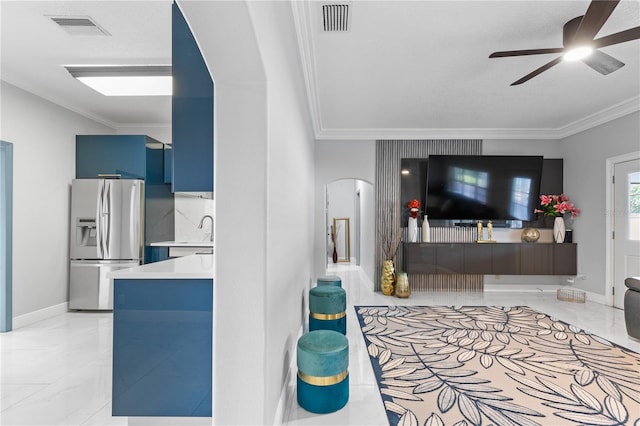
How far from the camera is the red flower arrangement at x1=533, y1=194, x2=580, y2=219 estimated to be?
16.7 feet

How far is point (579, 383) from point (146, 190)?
4.98 m

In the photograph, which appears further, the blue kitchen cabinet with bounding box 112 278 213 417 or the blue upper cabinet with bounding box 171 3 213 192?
the blue upper cabinet with bounding box 171 3 213 192

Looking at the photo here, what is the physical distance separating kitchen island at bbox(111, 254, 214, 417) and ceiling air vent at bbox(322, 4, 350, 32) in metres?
1.93

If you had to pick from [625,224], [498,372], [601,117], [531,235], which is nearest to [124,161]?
[498,372]

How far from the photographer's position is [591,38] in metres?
2.27

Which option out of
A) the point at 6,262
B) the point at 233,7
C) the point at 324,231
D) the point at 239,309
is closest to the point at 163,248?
the point at 6,262

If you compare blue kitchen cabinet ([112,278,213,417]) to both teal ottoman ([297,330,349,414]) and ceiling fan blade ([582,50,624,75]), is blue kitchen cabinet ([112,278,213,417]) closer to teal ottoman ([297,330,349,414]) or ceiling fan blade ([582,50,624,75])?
teal ottoman ([297,330,349,414])

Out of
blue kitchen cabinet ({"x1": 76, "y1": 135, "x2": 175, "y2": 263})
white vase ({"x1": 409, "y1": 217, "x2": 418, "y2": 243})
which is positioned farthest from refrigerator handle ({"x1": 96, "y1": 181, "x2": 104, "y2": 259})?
white vase ({"x1": 409, "y1": 217, "x2": 418, "y2": 243})

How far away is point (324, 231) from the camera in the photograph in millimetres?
5574

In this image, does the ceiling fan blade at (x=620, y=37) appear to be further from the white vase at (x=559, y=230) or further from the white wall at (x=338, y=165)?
the white vase at (x=559, y=230)

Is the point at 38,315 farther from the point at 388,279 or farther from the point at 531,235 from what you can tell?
the point at 531,235

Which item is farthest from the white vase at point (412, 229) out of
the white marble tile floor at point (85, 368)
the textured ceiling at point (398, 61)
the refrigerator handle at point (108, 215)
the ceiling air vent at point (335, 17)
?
the refrigerator handle at point (108, 215)

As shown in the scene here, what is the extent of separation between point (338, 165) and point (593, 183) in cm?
367

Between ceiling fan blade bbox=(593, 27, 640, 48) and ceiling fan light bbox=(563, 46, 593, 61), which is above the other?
ceiling fan light bbox=(563, 46, 593, 61)
